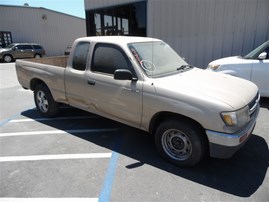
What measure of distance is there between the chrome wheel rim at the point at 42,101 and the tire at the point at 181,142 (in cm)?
310

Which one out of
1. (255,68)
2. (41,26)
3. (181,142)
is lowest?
(181,142)

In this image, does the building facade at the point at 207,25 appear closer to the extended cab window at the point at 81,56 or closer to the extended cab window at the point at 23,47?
the extended cab window at the point at 81,56

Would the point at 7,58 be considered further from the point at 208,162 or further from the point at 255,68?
the point at 208,162

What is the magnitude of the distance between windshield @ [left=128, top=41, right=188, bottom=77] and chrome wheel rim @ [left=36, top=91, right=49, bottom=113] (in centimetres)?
266

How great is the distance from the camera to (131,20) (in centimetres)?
1133

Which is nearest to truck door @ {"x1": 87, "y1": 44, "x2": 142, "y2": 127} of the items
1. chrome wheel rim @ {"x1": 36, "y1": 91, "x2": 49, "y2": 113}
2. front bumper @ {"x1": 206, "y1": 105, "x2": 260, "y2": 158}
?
front bumper @ {"x1": 206, "y1": 105, "x2": 260, "y2": 158}

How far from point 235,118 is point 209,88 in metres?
0.57

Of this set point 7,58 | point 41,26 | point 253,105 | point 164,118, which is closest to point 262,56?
point 253,105

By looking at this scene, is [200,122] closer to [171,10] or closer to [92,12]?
[171,10]

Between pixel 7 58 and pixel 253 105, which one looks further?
pixel 7 58

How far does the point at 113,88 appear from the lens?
3.83 metres

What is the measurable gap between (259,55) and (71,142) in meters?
5.05

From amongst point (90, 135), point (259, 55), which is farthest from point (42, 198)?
point (259, 55)

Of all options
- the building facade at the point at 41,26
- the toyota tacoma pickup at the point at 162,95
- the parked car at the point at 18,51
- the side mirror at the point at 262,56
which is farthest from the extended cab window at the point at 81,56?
the building facade at the point at 41,26
